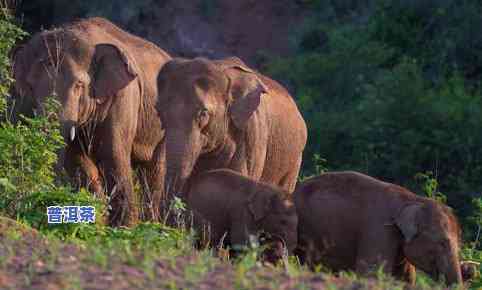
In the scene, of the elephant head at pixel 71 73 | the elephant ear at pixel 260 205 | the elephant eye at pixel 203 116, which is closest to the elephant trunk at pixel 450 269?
the elephant ear at pixel 260 205

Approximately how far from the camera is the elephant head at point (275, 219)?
11688 millimetres

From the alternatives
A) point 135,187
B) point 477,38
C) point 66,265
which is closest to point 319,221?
point 135,187

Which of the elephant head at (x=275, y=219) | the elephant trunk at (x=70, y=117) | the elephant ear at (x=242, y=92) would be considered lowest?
the elephant head at (x=275, y=219)

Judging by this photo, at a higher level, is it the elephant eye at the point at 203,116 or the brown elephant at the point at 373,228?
the elephant eye at the point at 203,116

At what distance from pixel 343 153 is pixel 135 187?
7.70 metres

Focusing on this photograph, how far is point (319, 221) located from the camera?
470 inches

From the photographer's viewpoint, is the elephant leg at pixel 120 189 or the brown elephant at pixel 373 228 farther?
the elephant leg at pixel 120 189

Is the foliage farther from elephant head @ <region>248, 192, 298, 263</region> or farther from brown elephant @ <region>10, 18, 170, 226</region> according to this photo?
elephant head @ <region>248, 192, 298, 263</region>

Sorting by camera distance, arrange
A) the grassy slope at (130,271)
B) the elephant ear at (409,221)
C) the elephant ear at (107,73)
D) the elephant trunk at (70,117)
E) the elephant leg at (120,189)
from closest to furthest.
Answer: the grassy slope at (130,271), the elephant ear at (409,221), the elephant trunk at (70,117), the elephant leg at (120,189), the elephant ear at (107,73)

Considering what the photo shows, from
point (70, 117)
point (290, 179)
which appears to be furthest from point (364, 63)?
point (70, 117)

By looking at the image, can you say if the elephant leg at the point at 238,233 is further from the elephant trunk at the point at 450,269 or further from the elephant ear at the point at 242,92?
the elephant ear at the point at 242,92

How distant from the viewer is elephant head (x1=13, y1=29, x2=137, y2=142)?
1330 cm

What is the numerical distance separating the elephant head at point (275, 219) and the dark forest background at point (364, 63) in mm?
2383

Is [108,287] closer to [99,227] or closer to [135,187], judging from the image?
[99,227]
